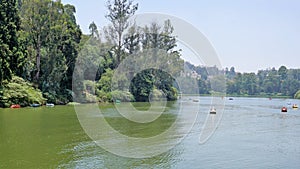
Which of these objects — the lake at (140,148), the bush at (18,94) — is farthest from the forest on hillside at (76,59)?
the lake at (140,148)

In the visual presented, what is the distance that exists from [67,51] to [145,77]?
17.3m

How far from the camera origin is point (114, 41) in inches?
2196

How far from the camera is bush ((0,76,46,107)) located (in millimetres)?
34584

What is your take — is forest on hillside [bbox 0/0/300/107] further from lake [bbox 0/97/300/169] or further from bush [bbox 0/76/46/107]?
lake [bbox 0/97/300/169]

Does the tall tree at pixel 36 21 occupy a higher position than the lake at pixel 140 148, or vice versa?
the tall tree at pixel 36 21

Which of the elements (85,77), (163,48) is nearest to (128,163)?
(85,77)

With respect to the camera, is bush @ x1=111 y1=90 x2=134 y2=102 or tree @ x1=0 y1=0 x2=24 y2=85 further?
bush @ x1=111 y1=90 x2=134 y2=102

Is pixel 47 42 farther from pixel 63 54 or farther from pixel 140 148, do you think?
pixel 140 148

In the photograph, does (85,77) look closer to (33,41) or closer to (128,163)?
(33,41)

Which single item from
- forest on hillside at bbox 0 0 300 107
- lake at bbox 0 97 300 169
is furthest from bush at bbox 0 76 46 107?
lake at bbox 0 97 300 169

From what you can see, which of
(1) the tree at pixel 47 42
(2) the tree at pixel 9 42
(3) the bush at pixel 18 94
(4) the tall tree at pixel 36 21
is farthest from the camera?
(1) the tree at pixel 47 42

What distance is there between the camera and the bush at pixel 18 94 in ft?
113

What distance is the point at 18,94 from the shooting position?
36062 mm

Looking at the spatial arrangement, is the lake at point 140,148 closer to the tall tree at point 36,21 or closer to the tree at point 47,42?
the tree at point 47,42
